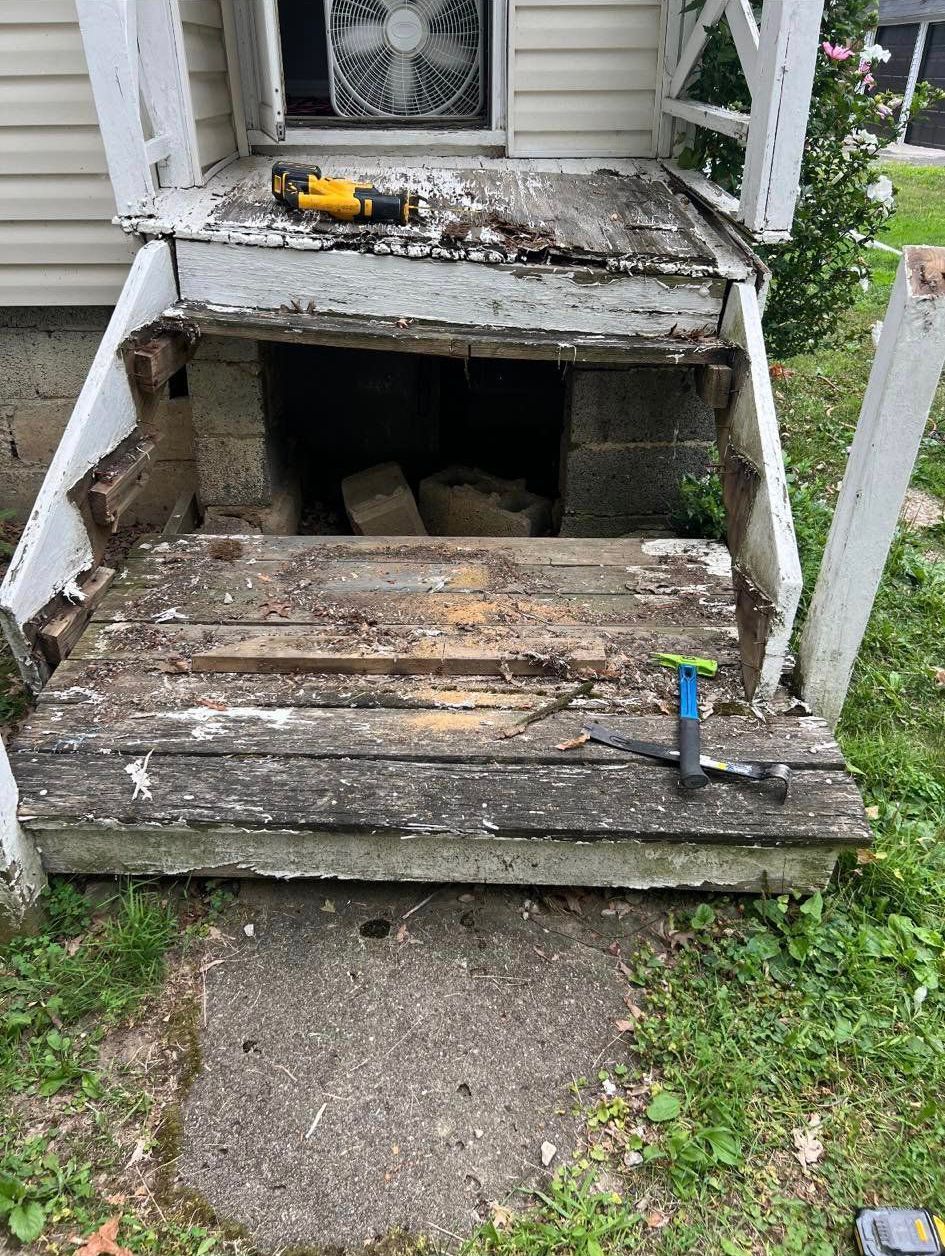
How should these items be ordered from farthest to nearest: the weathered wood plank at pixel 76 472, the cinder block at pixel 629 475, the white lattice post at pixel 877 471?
the cinder block at pixel 629 475
the weathered wood plank at pixel 76 472
the white lattice post at pixel 877 471

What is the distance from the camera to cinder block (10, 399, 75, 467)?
163 inches

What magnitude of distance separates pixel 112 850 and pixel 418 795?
776mm

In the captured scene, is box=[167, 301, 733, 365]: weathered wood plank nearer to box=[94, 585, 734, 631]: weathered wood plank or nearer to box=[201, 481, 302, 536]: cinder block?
box=[94, 585, 734, 631]: weathered wood plank

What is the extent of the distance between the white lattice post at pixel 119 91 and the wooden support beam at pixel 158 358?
0.43 metres

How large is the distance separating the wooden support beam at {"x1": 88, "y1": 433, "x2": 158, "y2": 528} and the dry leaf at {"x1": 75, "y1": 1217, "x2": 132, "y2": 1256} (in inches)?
70.2

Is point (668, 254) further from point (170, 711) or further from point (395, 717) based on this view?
point (170, 711)

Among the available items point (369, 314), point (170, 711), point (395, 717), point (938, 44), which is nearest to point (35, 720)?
point (170, 711)

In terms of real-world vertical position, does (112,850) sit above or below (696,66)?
below

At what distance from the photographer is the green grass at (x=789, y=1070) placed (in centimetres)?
175

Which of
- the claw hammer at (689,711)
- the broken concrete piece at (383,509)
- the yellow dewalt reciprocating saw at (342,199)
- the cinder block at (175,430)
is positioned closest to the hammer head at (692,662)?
the claw hammer at (689,711)

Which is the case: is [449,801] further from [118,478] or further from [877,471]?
[118,478]

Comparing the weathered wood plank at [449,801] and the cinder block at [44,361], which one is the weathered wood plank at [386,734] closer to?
the weathered wood plank at [449,801]

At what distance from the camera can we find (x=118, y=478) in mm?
2678

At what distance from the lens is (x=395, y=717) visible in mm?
2346
